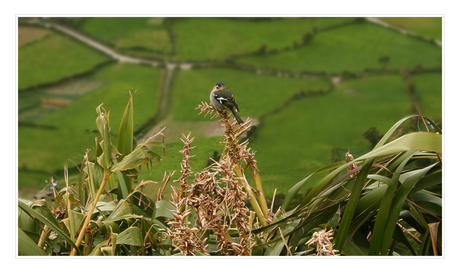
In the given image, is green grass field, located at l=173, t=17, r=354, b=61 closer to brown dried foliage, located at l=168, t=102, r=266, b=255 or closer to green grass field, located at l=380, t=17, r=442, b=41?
green grass field, located at l=380, t=17, r=442, b=41

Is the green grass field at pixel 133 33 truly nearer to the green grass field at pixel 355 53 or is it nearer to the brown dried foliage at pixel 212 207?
the green grass field at pixel 355 53

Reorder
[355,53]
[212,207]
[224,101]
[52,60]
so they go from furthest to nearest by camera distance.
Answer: [355,53] → [52,60] → [224,101] → [212,207]

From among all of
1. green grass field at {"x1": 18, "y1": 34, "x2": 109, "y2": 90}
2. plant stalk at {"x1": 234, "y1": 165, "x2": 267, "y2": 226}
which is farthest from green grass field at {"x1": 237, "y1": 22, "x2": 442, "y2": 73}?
plant stalk at {"x1": 234, "y1": 165, "x2": 267, "y2": 226}

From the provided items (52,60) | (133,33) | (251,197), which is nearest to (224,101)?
(251,197)

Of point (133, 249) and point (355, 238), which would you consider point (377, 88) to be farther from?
point (133, 249)

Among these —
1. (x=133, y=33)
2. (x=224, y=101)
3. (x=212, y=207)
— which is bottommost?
(x=212, y=207)

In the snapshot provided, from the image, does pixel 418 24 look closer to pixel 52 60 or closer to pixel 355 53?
pixel 355 53
